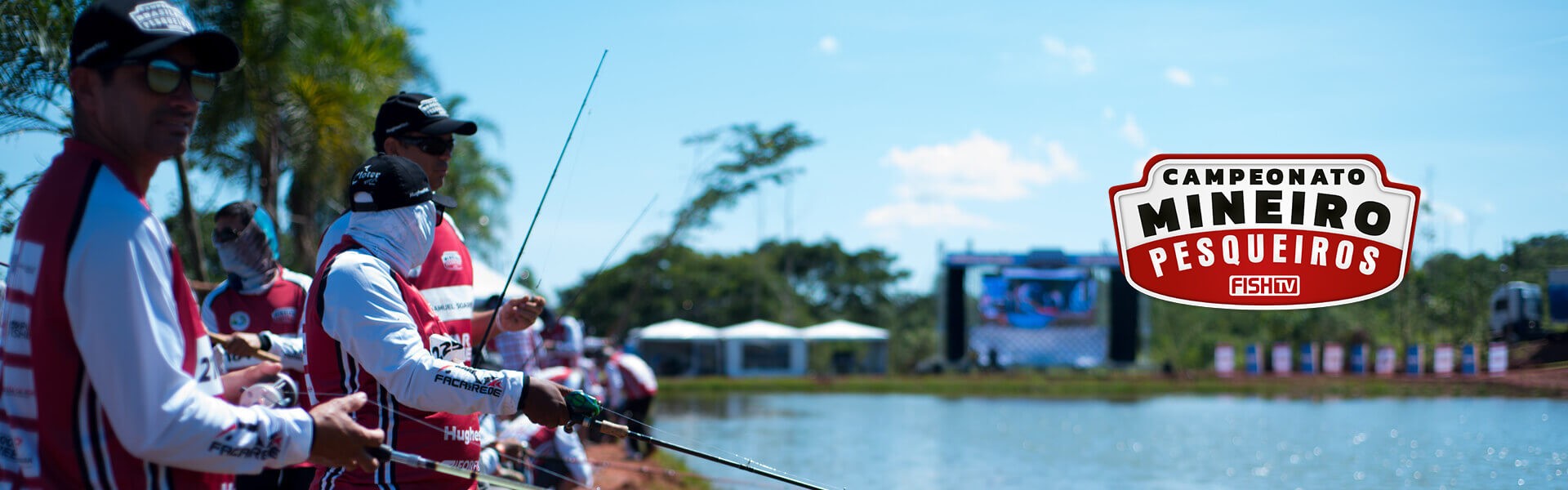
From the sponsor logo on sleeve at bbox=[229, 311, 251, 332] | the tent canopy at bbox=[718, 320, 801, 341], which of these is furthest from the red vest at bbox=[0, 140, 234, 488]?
the tent canopy at bbox=[718, 320, 801, 341]

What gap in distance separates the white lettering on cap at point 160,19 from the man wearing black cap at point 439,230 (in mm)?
1807

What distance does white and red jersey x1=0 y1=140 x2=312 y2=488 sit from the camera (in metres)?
1.93

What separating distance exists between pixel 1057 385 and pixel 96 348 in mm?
38494

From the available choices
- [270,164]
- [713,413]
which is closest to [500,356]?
[270,164]

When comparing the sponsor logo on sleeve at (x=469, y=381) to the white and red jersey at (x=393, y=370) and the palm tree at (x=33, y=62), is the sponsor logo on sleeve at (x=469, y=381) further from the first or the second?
the palm tree at (x=33, y=62)

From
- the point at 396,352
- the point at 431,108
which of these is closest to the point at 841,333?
the point at 431,108

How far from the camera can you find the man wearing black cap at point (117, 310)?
76.3 inches

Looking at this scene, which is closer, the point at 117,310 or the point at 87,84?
the point at 117,310

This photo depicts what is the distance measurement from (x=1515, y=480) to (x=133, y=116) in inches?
272

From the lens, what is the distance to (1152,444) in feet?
59.6

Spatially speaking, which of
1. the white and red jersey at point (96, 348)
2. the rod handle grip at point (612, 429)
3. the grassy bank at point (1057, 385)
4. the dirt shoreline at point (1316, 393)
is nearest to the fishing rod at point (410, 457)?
the rod handle grip at point (612, 429)

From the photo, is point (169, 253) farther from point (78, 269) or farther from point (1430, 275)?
point (1430, 275)

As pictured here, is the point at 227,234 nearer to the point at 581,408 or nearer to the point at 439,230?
the point at 439,230

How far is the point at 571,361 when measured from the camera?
12.0 m
